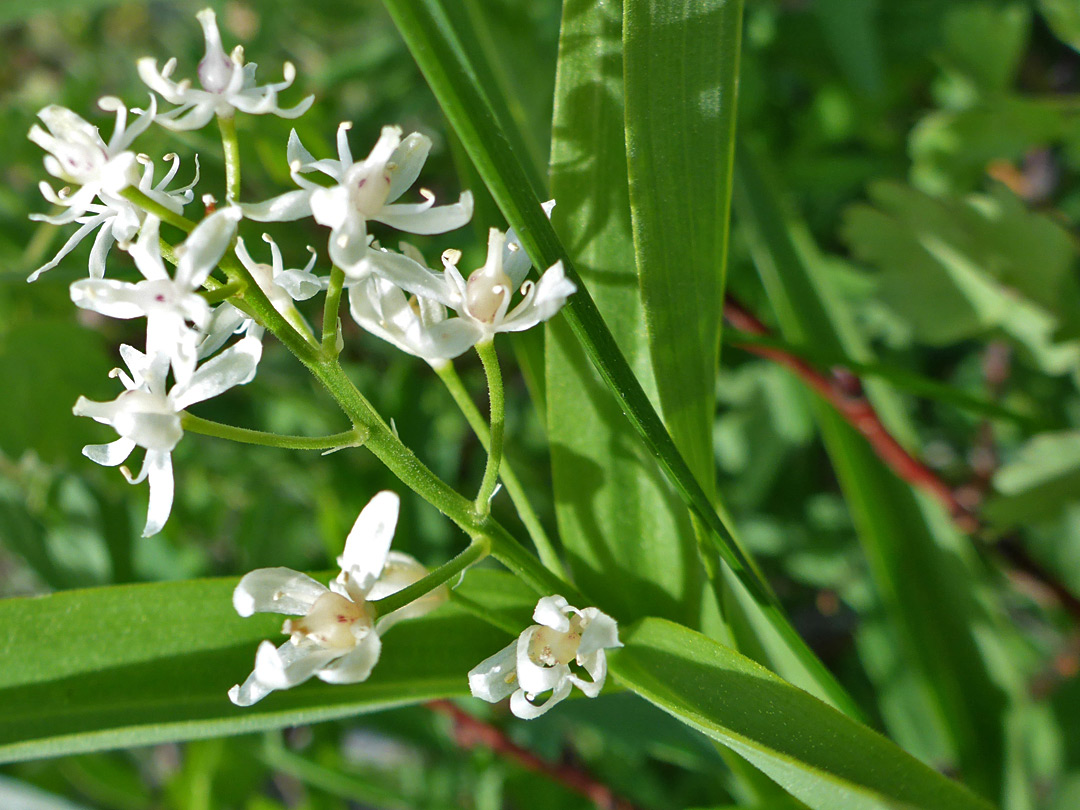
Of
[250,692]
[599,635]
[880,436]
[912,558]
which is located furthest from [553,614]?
[912,558]

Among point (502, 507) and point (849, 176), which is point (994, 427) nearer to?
point (849, 176)

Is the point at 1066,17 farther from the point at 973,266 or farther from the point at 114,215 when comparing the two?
the point at 114,215

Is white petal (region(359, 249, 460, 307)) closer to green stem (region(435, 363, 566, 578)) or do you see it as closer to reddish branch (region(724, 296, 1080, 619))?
green stem (region(435, 363, 566, 578))

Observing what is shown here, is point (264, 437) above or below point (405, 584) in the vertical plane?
above

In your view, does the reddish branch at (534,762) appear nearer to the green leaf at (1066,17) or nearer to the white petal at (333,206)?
the white petal at (333,206)

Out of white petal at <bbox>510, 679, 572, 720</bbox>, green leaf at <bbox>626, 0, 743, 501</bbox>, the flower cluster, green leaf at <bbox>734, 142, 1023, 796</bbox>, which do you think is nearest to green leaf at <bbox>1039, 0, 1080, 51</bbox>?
green leaf at <bbox>734, 142, 1023, 796</bbox>

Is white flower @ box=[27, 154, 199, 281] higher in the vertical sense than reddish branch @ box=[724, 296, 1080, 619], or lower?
higher
